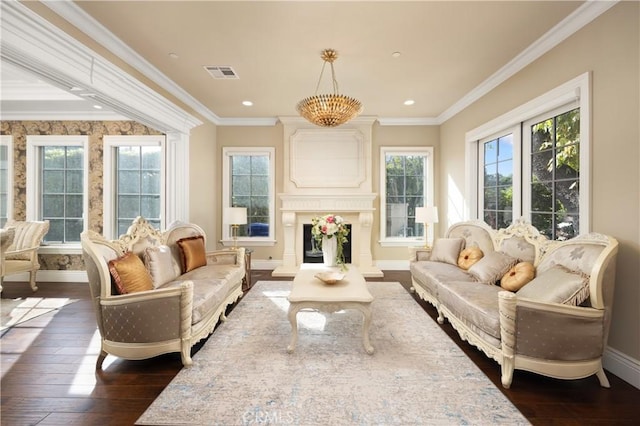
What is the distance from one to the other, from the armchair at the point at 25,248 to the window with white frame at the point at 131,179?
34.8 inches

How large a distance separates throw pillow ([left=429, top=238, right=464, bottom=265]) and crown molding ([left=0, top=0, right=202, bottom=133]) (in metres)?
4.07

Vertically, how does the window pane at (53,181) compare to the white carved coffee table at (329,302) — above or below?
above

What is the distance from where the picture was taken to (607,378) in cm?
212

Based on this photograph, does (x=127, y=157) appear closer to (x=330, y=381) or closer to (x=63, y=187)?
(x=63, y=187)

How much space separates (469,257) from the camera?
353 centimetres

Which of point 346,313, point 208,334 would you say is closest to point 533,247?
point 346,313

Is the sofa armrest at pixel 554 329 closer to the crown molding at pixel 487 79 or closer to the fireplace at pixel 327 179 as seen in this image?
the crown molding at pixel 487 79

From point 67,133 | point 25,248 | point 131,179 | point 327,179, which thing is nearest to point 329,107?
point 327,179

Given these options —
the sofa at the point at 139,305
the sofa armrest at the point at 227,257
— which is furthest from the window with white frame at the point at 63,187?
the sofa at the point at 139,305

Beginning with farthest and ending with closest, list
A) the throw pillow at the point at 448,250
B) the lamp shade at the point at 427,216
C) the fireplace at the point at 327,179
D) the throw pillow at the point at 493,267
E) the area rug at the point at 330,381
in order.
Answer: the fireplace at the point at 327,179
the lamp shade at the point at 427,216
the throw pillow at the point at 448,250
the throw pillow at the point at 493,267
the area rug at the point at 330,381

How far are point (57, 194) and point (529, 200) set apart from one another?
709 cm

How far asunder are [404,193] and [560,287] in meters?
3.71

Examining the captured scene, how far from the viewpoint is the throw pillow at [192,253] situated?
11.2ft

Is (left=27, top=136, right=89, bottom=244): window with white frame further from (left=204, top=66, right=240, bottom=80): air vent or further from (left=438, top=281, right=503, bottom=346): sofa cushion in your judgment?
(left=438, top=281, right=503, bottom=346): sofa cushion
